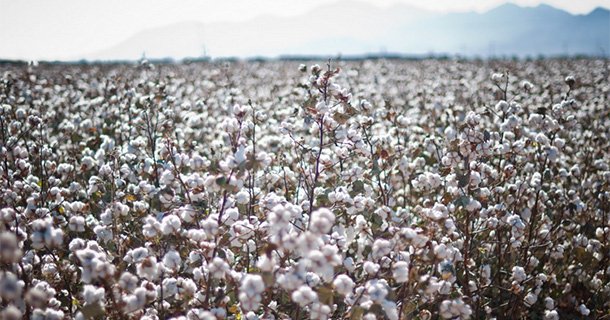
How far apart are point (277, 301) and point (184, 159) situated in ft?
3.89

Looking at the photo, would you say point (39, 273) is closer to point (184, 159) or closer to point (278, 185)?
point (184, 159)

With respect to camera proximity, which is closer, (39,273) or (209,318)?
(209,318)

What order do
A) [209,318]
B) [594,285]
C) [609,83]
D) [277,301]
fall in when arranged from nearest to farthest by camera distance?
[209,318] → [277,301] → [594,285] → [609,83]

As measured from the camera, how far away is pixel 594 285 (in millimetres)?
4199

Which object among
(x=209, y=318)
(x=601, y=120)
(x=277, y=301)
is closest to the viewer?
(x=209, y=318)

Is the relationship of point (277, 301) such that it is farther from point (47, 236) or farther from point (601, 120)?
point (601, 120)

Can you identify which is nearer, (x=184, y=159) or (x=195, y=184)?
(x=195, y=184)

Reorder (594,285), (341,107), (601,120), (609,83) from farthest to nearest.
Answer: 1. (609,83)
2. (601,120)
3. (594,285)
4. (341,107)

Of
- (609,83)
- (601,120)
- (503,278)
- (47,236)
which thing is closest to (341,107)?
(47,236)

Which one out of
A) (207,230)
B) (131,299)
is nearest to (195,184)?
(207,230)

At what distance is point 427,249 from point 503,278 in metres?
1.93

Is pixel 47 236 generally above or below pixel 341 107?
below

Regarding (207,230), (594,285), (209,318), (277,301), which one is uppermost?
(207,230)

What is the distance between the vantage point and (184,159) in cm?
329
